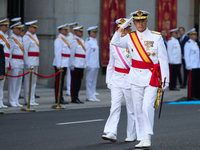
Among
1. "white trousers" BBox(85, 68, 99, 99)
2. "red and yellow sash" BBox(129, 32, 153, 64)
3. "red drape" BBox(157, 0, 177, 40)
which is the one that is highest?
"red drape" BBox(157, 0, 177, 40)

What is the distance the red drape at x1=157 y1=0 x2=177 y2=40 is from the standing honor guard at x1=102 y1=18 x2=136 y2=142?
13.0m

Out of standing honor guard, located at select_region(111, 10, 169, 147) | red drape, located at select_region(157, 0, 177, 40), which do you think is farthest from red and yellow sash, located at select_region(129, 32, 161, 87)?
red drape, located at select_region(157, 0, 177, 40)

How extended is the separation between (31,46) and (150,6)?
837cm

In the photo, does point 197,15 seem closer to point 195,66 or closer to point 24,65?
point 195,66

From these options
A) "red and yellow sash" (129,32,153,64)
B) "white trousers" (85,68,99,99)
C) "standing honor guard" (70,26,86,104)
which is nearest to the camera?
"red and yellow sash" (129,32,153,64)

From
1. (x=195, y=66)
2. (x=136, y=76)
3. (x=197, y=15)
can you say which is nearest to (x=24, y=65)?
(x=195, y=66)

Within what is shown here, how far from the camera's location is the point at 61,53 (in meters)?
15.4

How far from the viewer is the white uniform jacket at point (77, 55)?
51.9 ft

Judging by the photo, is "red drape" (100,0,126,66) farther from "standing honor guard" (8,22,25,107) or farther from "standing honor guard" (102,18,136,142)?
"standing honor guard" (102,18,136,142)

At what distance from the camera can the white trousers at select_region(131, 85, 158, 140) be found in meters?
8.57

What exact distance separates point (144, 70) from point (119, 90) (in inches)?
35.5

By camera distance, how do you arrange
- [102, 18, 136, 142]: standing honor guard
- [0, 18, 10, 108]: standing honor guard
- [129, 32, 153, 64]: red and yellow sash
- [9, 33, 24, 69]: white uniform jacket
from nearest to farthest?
[129, 32, 153, 64]: red and yellow sash → [102, 18, 136, 142]: standing honor guard → [0, 18, 10, 108]: standing honor guard → [9, 33, 24, 69]: white uniform jacket

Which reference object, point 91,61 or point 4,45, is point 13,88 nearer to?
point 4,45

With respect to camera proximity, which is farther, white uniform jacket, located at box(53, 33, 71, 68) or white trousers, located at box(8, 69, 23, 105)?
white uniform jacket, located at box(53, 33, 71, 68)
